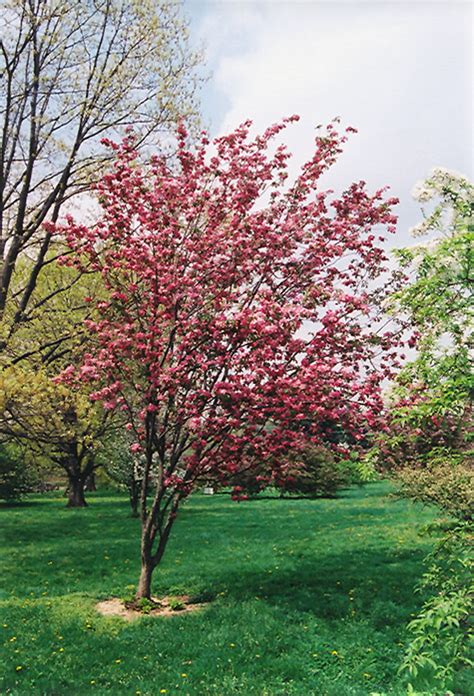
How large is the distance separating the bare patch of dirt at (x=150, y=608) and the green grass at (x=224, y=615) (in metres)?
0.30

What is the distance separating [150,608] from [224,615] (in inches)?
57.8

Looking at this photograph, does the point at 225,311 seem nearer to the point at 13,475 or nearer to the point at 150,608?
the point at 150,608

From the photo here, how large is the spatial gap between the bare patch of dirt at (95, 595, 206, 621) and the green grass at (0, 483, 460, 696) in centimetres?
30

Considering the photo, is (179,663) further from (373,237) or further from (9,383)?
(373,237)

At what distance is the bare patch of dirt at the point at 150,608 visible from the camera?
983 cm

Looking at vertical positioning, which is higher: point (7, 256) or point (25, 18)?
point (25, 18)

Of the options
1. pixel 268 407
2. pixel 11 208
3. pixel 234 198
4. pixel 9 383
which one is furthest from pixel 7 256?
pixel 268 407

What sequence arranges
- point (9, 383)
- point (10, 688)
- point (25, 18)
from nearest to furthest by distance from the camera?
1. point (10, 688)
2. point (9, 383)
3. point (25, 18)

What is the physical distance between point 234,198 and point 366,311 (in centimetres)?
304

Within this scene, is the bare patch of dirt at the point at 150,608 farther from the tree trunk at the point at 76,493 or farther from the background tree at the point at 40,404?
the tree trunk at the point at 76,493

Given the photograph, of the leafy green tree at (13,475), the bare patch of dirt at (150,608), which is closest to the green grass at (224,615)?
the bare patch of dirt at (150,608)

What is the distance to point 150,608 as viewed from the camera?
1005cm

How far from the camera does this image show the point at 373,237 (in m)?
10.9

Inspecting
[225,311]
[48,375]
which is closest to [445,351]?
[225,311]
